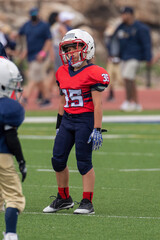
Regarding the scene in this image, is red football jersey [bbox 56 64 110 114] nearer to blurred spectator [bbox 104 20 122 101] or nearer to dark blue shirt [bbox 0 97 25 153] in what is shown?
dark blue shirt [bbox 0 97 25 153]

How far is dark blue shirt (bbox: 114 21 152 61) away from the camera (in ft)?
55.4

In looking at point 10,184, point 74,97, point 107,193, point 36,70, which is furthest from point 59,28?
point 10,184

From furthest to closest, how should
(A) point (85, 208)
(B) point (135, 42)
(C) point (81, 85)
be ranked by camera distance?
(B) point (135, 42)
(C) point (81, 85)
(A) point (85, 208)

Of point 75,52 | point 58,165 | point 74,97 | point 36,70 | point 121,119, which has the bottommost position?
point 121,119

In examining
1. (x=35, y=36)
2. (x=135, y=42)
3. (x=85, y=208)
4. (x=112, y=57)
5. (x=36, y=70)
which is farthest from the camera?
(x=112, y=57)

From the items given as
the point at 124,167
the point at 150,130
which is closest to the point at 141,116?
the point at 150,130

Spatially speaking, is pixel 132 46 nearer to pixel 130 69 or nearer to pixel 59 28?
pixel 130 69

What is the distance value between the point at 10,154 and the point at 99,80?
5.07 ft

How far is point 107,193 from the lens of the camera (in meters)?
7.52

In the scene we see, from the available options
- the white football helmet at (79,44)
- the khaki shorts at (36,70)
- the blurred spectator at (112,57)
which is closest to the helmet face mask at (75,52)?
the white football helmet at (79,44)

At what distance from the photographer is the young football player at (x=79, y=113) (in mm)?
6500

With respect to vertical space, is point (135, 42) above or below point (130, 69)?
above

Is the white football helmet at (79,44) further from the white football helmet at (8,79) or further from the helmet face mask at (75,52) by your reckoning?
the white football helmet at (8,79)

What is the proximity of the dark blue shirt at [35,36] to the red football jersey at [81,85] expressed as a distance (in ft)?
34.3
